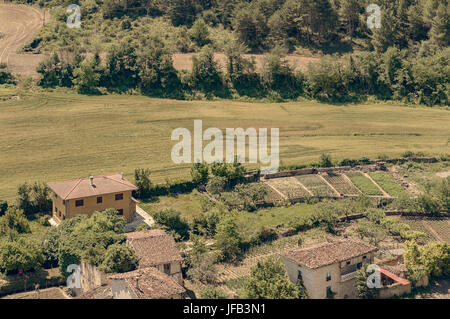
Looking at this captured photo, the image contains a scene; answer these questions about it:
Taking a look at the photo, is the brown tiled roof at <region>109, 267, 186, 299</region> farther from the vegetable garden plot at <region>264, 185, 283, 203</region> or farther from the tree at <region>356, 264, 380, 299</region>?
the vegetable garden plot at <region>264, 185, 283, 203</region>

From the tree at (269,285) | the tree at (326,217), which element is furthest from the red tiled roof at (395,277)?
the tree at (326,217)

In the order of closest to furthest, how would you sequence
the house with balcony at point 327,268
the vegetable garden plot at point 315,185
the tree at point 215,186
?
the house with balcony at point 327,268, the tree at point 215,186, the vegetable garden plot at point 315,185

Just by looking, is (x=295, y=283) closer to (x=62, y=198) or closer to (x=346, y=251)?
(x=346, y=251)

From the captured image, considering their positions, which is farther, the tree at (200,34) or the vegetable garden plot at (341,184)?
the tree at (200,34)

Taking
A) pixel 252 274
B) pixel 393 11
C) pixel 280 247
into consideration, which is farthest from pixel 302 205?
pixel 393 11

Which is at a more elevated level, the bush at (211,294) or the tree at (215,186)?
the tree at (215,186)

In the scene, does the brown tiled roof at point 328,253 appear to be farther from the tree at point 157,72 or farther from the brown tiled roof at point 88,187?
the tree at point 157,72
